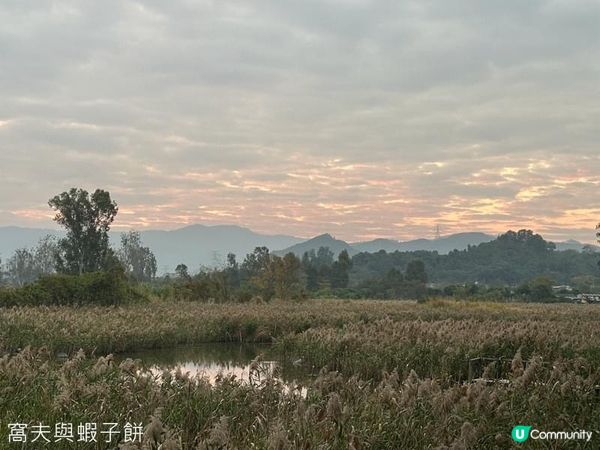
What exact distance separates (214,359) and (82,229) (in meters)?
33.5

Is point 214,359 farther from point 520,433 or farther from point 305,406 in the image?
point 520,433

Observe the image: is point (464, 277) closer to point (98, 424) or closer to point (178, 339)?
point (178, 339)

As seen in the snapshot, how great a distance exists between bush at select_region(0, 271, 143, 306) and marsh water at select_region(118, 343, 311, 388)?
416 inches

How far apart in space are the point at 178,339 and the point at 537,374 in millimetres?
15712

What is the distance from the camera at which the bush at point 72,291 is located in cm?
2789

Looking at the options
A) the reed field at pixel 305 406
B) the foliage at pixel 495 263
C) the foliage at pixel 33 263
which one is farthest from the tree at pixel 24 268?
the reed field at pixel 305 406

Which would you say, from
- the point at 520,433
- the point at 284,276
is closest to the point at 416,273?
the point at 284,276

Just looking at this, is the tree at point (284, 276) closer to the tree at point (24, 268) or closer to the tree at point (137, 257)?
the tree at point (137, 257)

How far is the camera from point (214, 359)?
19.5 m

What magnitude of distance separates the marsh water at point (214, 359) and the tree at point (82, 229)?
29.1 metres

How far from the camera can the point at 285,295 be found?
45938 millimetres

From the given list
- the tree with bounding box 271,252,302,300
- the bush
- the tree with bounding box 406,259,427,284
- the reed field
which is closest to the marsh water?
the reed field

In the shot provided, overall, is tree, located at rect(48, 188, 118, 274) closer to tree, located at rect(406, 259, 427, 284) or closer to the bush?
the bush

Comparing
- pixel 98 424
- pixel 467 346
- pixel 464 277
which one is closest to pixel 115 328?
pixel 467 346
